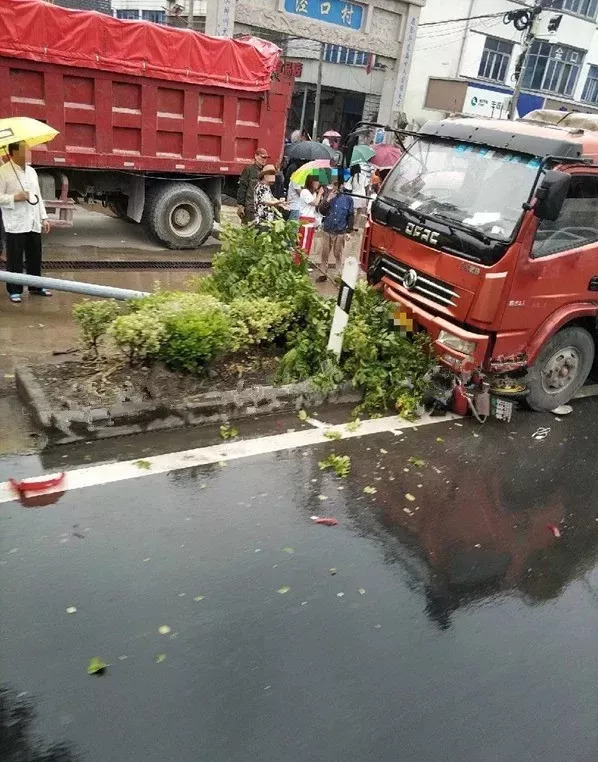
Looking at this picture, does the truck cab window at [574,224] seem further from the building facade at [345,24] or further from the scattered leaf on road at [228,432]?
the building facade at [345,24]

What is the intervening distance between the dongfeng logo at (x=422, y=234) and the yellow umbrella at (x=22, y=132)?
11.4 ft

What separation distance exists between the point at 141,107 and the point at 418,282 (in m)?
5.49

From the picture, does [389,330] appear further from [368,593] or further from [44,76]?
[44,76]

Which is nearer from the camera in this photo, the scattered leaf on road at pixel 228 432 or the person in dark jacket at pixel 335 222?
the scattered leaf on road at pixel 228 432

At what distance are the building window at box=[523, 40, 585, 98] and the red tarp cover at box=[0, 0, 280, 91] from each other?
2535cm

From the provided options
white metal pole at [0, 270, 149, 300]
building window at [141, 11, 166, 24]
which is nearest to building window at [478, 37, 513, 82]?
building window at [141, 11, 166, 24]

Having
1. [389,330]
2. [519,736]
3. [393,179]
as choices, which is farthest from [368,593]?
[393,179]

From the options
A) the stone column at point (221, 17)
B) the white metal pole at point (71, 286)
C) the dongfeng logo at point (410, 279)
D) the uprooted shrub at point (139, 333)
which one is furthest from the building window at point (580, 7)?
the uprooted shrub at point (139, 333)

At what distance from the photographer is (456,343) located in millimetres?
5191

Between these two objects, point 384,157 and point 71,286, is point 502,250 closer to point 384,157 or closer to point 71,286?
point 71,286

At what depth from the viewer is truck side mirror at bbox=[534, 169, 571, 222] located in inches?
172

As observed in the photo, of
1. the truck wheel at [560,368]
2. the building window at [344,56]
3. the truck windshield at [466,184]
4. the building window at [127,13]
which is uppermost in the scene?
the building window at [127,13]

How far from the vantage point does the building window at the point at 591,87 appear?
31742mm

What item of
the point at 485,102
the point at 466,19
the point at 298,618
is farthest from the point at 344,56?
the point at 298,618
